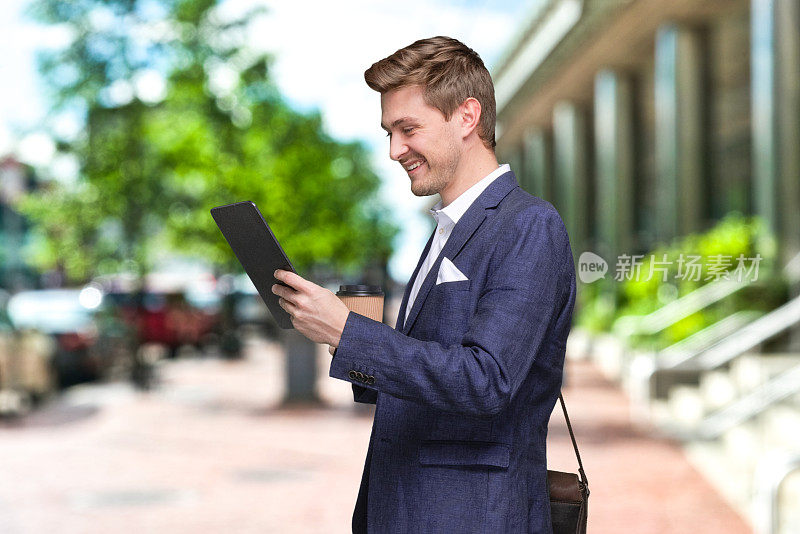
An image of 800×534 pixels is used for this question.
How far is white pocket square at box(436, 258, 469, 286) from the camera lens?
211 cm

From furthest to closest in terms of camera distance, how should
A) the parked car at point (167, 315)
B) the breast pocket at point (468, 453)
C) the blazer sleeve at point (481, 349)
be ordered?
the parked car at point (167, 315) < the breast pocket at point (468, 453) < the blazer sleeve at point (481, 349)

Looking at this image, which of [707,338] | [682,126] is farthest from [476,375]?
[682,126]

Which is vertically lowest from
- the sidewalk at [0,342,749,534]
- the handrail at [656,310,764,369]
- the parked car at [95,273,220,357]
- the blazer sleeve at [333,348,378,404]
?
the parked car at [95,273,220,357]

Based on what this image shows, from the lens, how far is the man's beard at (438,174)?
7.17ft

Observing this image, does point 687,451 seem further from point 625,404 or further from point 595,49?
point 595,49

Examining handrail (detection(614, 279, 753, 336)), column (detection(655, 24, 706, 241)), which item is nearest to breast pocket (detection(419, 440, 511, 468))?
handrail (detection(614, 279, 753, 336))

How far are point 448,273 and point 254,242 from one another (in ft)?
1.30

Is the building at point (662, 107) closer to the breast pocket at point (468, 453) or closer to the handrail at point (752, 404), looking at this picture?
the handrail at point (752, 404)

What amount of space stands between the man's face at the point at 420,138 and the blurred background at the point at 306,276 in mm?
1095

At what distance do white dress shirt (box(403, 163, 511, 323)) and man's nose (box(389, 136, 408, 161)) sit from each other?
6.7 inches

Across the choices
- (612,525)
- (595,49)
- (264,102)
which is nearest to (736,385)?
(612,525)

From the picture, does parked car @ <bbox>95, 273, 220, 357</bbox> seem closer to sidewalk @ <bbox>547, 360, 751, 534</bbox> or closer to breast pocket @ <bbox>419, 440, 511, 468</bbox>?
sidewalk @ <bbox>547, 360, 751, 534</bbox>

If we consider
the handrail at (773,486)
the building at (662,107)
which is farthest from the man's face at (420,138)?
the building at (662,107)

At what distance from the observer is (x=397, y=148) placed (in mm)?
2170
